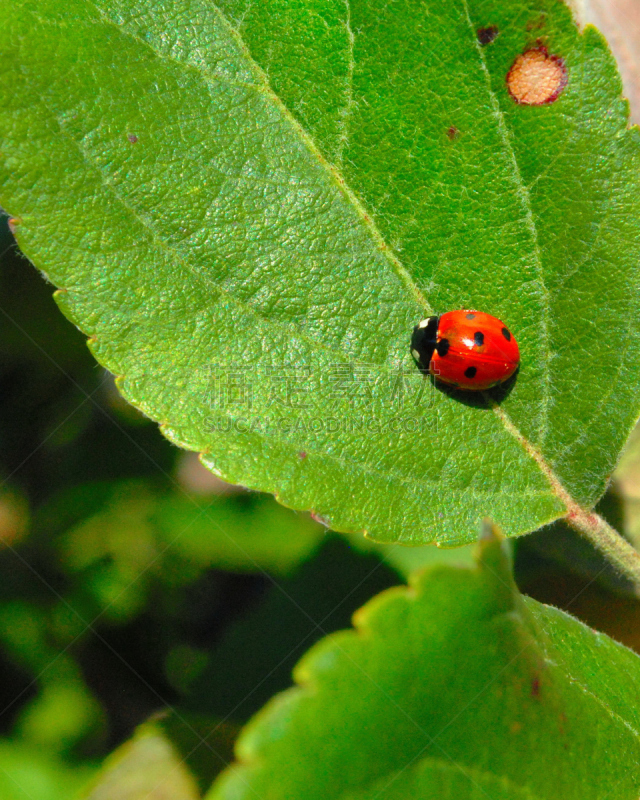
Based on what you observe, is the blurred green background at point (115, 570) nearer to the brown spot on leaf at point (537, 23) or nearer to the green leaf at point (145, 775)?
the green leaf at point (145, 775)

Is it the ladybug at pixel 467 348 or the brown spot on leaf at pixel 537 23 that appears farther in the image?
the ladybug at pixel 467 348

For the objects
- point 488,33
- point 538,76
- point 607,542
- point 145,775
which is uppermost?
point 488,33

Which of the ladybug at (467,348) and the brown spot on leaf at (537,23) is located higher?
the brown spot on leaf at (537,23)

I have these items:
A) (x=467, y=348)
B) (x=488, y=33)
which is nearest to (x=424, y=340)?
(x=467, y=348)

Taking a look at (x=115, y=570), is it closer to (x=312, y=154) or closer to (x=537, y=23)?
(x=312, y=154)

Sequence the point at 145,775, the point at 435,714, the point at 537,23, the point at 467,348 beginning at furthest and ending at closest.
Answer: the point at 145,775 → the point at 467,348 → the point at 537,23 → the point at 435,714

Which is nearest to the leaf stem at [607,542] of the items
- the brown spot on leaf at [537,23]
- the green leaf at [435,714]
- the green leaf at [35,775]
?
the green leaf at [435,714]

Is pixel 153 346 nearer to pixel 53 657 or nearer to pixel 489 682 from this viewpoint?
pixel 489 682
